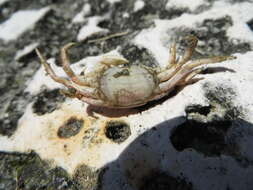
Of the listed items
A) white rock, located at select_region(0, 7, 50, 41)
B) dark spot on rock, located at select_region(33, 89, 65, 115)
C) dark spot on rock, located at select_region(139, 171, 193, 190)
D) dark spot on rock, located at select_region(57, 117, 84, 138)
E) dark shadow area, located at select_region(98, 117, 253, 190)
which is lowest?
dark spot on rock, located at select_region(139, 171, 193, 190)

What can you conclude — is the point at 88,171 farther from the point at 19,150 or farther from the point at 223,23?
the point at 223,23

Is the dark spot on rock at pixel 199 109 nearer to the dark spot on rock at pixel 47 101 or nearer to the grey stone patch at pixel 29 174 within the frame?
the grey stone patch at pixel 29 174

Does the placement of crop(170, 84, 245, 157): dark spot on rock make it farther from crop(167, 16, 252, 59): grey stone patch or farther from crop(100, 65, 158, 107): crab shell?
crop(167, 16, 252, 59): grey stone patch

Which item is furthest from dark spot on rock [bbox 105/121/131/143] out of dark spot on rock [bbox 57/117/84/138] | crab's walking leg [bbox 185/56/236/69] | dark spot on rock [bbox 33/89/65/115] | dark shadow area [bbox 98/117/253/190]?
crab's walking leg [bbox 185/56/236/69]

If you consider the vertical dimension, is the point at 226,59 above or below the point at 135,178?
above

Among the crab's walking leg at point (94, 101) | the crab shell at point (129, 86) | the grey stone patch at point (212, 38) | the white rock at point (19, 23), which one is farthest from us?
the white rock at point (19, 23)

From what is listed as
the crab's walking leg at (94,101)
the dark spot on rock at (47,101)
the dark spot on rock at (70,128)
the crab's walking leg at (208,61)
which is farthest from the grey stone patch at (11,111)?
the crab's walking leg at (208,61)

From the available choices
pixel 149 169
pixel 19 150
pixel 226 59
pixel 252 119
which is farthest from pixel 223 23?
pixel 19 150
